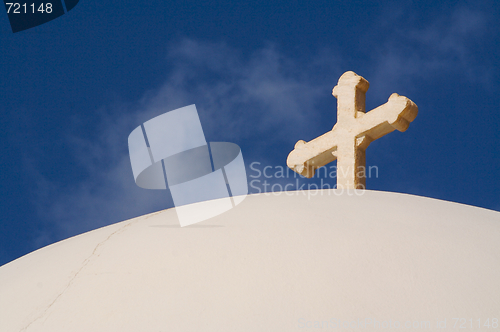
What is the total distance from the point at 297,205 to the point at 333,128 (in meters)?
1.53

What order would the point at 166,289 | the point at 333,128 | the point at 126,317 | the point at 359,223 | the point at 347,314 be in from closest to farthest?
the point at 347,314 → the point at 126,317 → the point at 166,289 → the point at 359,223 → the point at 333,128

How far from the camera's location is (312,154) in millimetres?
5711

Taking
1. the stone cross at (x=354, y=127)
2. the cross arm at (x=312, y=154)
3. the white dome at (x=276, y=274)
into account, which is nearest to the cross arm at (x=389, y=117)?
the stone cross at (x=354, y=127)

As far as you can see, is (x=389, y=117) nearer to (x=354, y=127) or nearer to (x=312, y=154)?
(x=354, y=127)

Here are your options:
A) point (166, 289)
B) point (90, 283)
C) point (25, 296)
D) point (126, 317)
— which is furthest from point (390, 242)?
point (25, 296)

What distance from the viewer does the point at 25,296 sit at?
141 inches

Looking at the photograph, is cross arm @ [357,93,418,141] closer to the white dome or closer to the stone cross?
the stone cross

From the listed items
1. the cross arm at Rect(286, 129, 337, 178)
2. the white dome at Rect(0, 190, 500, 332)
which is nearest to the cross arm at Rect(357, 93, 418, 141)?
the cross arm at Rect(286, 129, 337, 178)

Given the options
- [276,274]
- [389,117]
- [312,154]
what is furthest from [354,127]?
[276,274]

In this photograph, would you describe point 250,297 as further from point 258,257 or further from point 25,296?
point 25,296

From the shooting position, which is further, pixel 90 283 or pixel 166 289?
pixel 90 283

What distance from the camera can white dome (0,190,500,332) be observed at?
285cm

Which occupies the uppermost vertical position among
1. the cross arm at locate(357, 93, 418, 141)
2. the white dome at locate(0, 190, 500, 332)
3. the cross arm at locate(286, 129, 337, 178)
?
the cross arm at locate(357, 93, 418, 141)

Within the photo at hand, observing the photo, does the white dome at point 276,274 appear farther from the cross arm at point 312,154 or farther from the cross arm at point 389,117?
the cross arm at point 312,154
